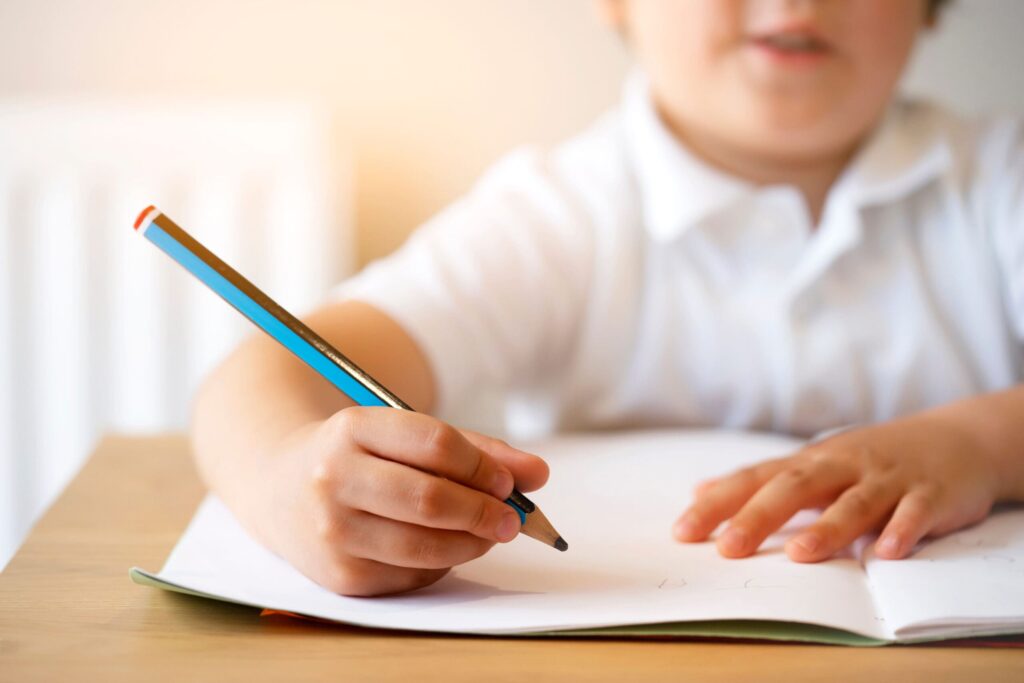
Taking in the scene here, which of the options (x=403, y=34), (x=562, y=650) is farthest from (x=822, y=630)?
(x=403, y=34)

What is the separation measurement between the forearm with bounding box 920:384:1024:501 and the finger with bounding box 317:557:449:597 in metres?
0.25

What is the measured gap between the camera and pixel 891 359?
2.28 ft

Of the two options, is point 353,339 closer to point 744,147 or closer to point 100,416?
point 744,147

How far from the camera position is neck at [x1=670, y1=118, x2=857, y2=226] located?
727 mm

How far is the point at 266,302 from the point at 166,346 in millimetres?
724

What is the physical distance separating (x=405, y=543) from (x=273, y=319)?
0.08 metres

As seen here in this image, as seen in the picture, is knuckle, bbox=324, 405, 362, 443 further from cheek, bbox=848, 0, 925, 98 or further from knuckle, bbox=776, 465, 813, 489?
cheek, bbox=848, 0, 925, 98

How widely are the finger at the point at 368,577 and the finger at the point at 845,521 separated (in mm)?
131

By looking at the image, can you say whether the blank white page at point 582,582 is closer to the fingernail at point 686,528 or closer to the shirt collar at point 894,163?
the fingernail at point 686,528

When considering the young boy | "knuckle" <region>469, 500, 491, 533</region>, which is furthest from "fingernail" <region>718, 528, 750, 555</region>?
the young boy

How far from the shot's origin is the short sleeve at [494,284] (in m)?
0.62

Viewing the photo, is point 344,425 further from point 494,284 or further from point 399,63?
point 399,63

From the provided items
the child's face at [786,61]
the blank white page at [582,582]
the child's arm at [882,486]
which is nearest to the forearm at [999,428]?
the child's arm at [882,486]

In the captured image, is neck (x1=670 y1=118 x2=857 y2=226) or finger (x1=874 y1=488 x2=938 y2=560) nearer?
finger (x1=874 y1=488 x2=938 y2=560)
